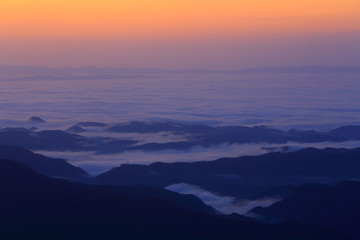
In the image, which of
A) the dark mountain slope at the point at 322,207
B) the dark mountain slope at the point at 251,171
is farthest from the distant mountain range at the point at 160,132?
the dark mountain slope at the point at 322,207

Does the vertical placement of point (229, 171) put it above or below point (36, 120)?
below

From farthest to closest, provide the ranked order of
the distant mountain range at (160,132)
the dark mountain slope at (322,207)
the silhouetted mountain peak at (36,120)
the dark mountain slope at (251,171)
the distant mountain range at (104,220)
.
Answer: the silhouetted mountain peak at (36,120) → the distant mountain range at (160,132) → the dark mountain slope at (251,171) → the dark mountain slope at (322,207) → the distant mountain range at (104,220)

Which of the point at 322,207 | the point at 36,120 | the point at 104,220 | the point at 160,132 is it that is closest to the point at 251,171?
the point at 322,207

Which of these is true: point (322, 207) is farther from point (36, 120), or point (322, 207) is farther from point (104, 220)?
point (36, 120)

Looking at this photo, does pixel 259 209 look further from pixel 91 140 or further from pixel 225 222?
pixel 91 140

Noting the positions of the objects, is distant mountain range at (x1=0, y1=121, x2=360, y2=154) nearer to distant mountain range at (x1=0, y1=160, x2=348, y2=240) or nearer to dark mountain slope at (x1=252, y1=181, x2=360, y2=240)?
dark mountain slope at (x1=252, y1=181, x2=360, y2=240)

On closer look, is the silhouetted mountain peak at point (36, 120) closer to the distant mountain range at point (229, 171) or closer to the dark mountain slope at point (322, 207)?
the distant mountain range at point (229, 171)

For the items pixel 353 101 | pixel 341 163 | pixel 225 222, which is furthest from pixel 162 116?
pixel 225 222

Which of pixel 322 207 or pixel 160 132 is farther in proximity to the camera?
pixel 160 132

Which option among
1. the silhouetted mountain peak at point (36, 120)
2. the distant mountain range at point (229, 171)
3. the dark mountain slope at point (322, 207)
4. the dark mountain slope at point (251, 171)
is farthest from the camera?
the silhouetted mountain peak at point (36, 120)
